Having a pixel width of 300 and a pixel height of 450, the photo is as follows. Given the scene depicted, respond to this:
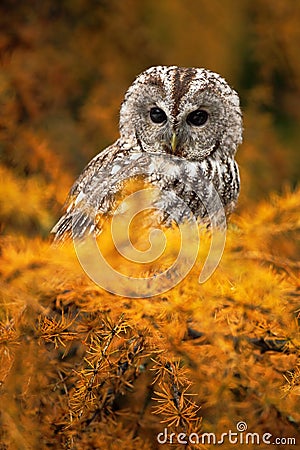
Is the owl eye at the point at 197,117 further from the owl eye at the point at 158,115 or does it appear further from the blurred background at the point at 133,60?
the blurred background at the point at 133,60

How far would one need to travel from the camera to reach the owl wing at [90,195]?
212 cm

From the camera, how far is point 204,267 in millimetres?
1389

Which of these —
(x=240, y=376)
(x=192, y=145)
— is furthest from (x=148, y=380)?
(x=192, y=145)

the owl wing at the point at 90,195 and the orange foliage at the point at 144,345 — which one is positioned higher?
the owl wing at the point at 90,195

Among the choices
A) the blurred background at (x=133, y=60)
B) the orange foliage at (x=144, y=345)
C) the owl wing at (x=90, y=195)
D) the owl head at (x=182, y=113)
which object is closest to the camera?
the orange foliage at (x=144, y=345)

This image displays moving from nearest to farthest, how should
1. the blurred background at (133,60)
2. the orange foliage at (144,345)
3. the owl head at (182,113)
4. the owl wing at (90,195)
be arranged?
the orange foliage at (144,345)
the owl wing at (90,195)
the owl head at (182,113)
the blurred background at (133,60)

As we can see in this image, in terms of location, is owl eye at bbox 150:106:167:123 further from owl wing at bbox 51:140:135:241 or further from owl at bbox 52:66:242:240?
owl wing at bbox 51:140:135:241

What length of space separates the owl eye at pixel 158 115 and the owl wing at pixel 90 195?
0.48 feet

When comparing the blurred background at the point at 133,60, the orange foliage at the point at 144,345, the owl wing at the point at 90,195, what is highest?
Result: the blurred background at the point at 133,60

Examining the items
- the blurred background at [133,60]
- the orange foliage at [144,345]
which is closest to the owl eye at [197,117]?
the blurred background at [133,60]

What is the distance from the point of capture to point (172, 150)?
7.55 ft

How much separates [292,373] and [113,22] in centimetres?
229

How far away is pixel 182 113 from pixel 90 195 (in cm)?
41

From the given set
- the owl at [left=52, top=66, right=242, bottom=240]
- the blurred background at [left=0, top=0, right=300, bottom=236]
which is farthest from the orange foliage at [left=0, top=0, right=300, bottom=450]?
the blurred background at [left=0, top=0, right=300, bottom=236]
